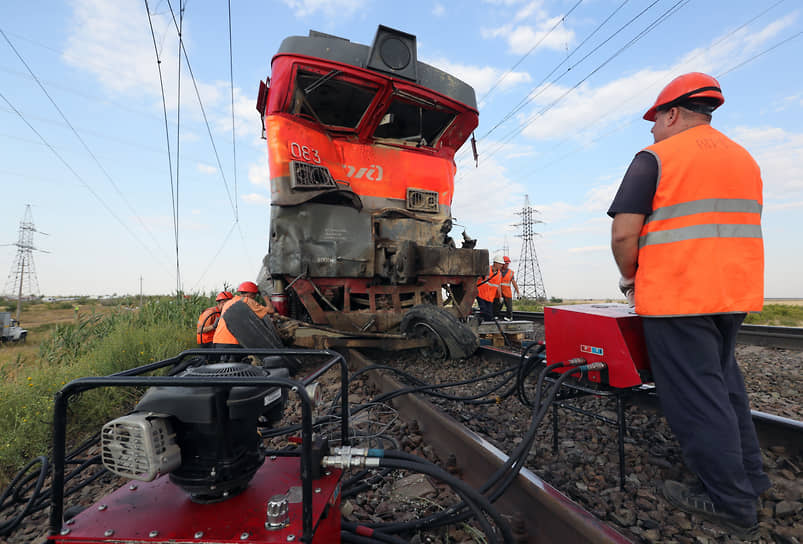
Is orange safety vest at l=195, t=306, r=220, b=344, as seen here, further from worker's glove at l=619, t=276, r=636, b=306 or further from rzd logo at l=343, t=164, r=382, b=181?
worker's glove at l=619, t=276, r=636, b=306

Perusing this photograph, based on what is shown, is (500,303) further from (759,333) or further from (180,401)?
(180,401)

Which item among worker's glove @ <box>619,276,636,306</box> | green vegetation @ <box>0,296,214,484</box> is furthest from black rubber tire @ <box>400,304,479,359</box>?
green vegetation @ <box>0,296,214,484</box>

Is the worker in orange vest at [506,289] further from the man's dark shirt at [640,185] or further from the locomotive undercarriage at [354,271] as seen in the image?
the man's dark shirt at [640,185]

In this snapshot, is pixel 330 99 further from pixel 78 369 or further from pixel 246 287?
pixel 78 369

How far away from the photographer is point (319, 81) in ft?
16.7

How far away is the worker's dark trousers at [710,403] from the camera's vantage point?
5.40 ft

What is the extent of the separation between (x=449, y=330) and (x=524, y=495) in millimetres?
2790

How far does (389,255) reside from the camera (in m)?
5.50

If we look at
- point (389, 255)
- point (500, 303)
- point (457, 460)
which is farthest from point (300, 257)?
point (500, 303)

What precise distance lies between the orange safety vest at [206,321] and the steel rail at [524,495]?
3536 millimetres

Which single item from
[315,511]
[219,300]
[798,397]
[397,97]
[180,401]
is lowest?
[798,397]

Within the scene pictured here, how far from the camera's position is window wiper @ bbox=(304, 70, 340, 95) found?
504cm

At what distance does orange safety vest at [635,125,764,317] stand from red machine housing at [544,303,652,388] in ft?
0.70

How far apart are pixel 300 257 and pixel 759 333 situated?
24.9 ft
